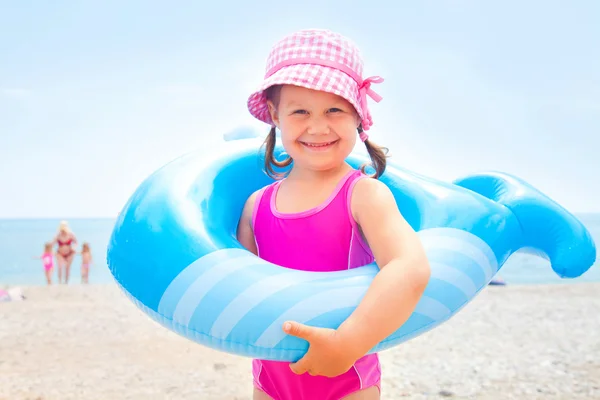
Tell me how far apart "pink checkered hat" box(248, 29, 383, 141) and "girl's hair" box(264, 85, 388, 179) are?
0.14ft

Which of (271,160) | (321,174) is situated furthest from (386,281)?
(271,160)

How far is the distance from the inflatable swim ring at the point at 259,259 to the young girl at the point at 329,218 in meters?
0.08

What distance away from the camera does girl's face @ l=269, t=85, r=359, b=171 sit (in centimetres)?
169

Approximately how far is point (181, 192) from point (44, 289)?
784 centimetres

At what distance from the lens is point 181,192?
1955mm

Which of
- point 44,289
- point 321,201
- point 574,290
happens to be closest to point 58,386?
point 321,201

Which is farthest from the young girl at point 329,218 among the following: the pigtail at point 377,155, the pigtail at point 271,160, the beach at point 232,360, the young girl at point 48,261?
the young girl at point 48,261

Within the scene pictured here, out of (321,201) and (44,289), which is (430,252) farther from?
(44,289)

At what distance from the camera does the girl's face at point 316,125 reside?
5.55ft

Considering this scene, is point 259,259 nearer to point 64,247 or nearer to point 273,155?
point 273,155

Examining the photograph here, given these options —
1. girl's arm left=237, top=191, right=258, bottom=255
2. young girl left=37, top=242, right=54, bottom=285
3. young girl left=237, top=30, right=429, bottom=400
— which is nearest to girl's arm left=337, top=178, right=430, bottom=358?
young girl left=237, top=30, right=429, bottom=400

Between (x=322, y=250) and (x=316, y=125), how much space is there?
1.27 ft

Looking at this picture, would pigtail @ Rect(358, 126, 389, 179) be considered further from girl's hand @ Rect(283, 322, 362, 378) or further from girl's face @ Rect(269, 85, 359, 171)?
girl's hand @ Rect(283, 322, 362, 378)

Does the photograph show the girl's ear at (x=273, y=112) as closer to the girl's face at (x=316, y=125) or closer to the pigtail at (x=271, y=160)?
the girl's face at (x=316, y=125)
